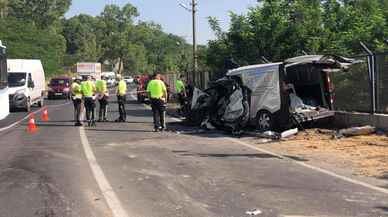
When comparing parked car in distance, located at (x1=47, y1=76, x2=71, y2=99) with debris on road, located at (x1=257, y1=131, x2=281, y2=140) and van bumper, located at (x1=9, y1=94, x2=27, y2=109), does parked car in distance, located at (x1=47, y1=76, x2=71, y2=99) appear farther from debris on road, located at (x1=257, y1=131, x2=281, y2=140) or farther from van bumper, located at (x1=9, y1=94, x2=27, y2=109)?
debris on road, located at (x1=257, y1=131, x2=281, y2=140)

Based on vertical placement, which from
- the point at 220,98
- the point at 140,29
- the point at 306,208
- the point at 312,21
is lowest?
the point at 306,208

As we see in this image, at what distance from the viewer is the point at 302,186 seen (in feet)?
29.7

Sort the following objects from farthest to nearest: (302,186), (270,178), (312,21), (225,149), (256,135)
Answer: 1. (312,21)
2. (256,135)
3. (225,149)
4. (270,178)
5. (302,186)

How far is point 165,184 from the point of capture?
9.22 metres

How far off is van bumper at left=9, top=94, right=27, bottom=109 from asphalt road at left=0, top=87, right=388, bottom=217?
14.9 m

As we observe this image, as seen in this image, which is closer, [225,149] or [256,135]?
[225,149]

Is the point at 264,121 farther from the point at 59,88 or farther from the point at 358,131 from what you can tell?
the point at 59,88

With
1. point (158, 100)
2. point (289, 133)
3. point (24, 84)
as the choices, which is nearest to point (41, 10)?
point (24, 84)

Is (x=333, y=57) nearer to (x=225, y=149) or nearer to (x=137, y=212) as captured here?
(x=225, y=149)

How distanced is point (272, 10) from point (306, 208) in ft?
63.3

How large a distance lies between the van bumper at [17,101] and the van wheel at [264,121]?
615 inches

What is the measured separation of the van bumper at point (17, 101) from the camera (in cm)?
2927

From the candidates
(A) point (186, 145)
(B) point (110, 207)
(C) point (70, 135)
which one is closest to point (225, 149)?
(A) point (186, 145)

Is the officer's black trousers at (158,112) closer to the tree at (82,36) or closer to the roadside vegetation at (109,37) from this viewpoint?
the roadside vegetation at (109,37)
